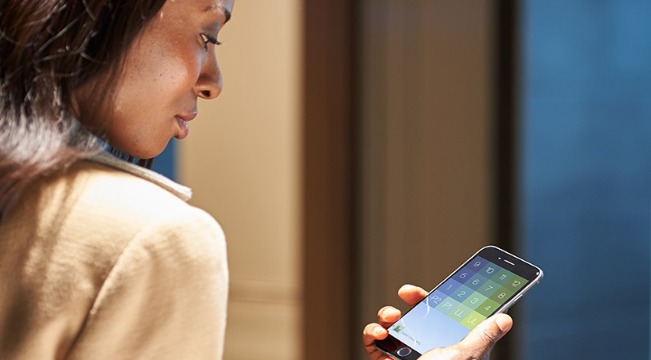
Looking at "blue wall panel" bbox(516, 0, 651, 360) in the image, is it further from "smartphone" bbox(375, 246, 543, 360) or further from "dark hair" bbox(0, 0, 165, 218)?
"dark hair" bbox(0, 0, 165, 218)

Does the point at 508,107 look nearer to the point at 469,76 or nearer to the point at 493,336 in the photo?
the point at 469,76

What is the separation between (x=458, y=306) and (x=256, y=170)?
2223mm

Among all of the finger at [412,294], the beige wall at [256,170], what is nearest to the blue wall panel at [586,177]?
the beige wall at [256,170]

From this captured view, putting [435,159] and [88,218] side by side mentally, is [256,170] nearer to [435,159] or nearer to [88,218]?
[435,159]

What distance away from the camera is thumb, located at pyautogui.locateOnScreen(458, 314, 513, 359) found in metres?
0.83

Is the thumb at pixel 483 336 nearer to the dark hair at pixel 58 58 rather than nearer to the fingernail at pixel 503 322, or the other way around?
the fingernail at pixel 503 322

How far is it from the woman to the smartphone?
0.95 ft

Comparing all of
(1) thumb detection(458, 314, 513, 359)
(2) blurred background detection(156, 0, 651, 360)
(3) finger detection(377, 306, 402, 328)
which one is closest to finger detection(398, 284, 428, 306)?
(3) finger detection(377, 306, 402, 328)

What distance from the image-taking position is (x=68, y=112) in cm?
70

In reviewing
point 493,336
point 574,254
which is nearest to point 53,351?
point 493,336

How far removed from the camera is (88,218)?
2.06 ft

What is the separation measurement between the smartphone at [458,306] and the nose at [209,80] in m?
0.28

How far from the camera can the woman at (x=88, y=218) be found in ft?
2.06

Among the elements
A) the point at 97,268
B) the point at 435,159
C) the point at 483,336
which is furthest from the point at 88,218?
the point at 435,159
